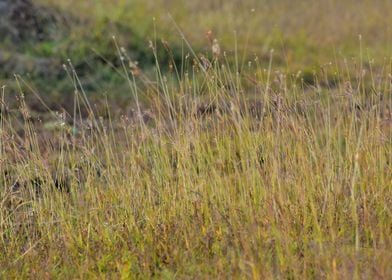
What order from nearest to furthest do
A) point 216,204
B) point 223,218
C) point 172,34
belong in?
point 223,218 → point 216,204 → point 172,34

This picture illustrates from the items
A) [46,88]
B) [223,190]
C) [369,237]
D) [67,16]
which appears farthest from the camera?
[67,16]

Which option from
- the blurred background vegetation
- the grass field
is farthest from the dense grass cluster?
the blurred background vegetation

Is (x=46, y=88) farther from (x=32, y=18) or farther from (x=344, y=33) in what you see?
(x=344, y=33)

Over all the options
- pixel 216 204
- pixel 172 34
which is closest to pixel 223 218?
pixel 216 204

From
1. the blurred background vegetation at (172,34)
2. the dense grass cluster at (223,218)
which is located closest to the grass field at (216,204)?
the dense grass cluster at (223,218)

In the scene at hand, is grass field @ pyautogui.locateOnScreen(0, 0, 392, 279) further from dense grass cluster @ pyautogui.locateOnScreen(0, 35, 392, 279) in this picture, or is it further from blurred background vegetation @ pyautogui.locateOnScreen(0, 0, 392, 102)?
blurred background vegetation @ pyautogui.locateOnScreen(0, 0, 392, 102)

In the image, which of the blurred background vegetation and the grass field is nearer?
the grass field

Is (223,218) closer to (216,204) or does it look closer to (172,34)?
(216,204)

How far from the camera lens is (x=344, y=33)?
450 inches

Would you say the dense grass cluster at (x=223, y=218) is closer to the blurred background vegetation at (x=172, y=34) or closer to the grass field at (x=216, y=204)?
the grass field at (x=216, y=204)

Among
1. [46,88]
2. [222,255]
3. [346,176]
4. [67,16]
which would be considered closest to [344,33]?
[67,16]

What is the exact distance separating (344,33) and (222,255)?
7748 millimetres

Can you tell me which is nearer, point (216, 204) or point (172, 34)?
point (216, 204)

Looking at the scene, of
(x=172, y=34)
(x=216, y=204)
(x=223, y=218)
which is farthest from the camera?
(x=172, y=34)
